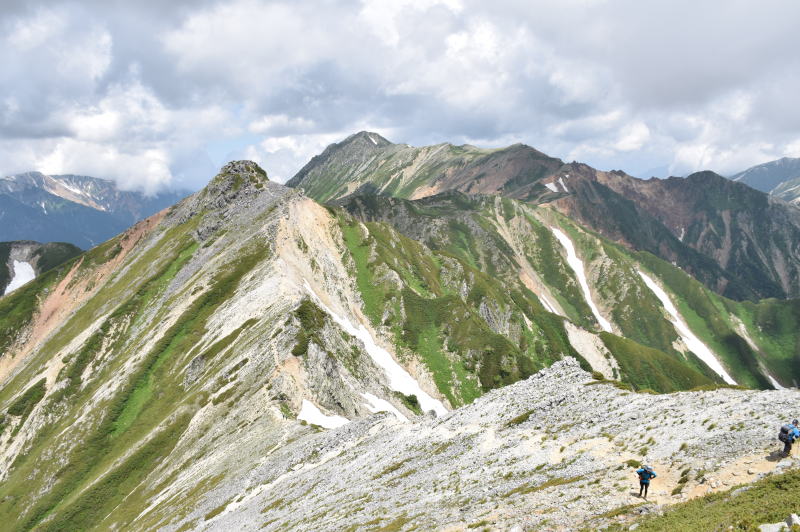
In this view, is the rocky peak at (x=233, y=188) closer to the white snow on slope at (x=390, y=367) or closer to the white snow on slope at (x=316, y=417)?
the white snow on slope at (x=390, y=367)

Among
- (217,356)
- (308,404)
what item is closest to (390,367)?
(217,356)

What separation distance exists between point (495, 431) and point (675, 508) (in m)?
23.5

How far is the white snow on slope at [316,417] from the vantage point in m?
73.6

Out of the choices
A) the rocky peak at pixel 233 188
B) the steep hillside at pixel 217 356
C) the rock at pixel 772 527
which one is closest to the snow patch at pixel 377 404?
the steep hillside at pixel 217 356

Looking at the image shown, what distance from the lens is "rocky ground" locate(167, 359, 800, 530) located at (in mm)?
26484

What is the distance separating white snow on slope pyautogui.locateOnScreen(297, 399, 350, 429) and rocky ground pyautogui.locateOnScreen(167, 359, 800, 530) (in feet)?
39.3

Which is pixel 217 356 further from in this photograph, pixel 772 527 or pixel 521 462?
pixel 772 527

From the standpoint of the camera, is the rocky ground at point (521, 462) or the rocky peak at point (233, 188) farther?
the rocky peak at point (233, 188)

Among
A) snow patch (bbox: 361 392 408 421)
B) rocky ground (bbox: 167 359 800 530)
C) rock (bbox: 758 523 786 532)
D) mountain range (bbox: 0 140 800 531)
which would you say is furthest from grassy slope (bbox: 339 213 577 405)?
rock (bbox: 758 523 786 532)

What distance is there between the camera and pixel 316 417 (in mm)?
75438

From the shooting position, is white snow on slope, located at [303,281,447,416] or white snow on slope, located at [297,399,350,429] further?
white snow on slope, located at [303,281,447,416]

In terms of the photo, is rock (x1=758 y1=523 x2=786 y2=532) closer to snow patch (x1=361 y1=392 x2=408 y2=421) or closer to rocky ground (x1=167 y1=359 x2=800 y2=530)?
rocky ground (x1=167 y1=359 x2=800 y2=530)

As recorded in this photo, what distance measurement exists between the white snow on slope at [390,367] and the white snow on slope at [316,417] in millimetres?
39988

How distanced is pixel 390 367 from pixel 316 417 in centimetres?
5874
